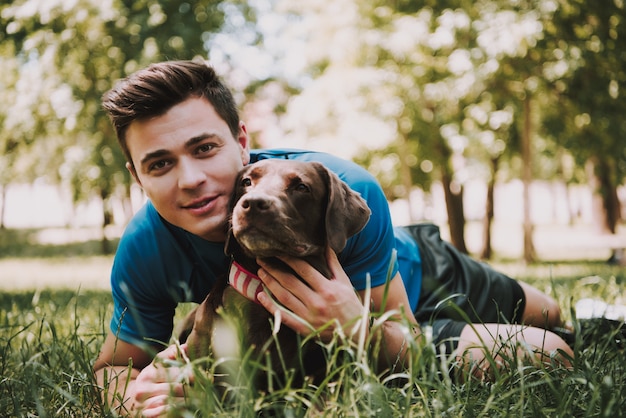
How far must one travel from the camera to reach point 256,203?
8.02ft

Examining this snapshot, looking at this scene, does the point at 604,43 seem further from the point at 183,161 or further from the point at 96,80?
the point at 96,80

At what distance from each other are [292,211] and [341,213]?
244mm

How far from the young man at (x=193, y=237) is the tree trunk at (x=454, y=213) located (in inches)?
496

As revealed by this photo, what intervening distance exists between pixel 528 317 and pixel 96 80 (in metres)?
12.3

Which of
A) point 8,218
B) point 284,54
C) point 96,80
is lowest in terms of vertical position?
point 8,218

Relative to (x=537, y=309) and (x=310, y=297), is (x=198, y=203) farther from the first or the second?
(x=537, y=309)

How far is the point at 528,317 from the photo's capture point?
4141mm

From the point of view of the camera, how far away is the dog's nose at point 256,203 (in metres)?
2.44

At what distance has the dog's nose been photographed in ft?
8.01

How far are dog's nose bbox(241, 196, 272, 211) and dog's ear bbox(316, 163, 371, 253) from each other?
0.34 metres

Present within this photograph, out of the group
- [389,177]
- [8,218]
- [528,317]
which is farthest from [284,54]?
[8,218]

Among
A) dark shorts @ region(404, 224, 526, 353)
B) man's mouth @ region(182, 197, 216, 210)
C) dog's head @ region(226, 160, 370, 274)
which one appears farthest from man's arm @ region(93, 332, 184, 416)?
dark shorts @ region(404, 224, 526, 353)

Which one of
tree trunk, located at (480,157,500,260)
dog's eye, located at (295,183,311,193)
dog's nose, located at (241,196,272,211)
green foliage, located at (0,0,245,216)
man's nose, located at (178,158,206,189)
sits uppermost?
green foliage, located at (0,0,245,216)

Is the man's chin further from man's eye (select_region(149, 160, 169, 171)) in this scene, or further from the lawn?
the lawn
